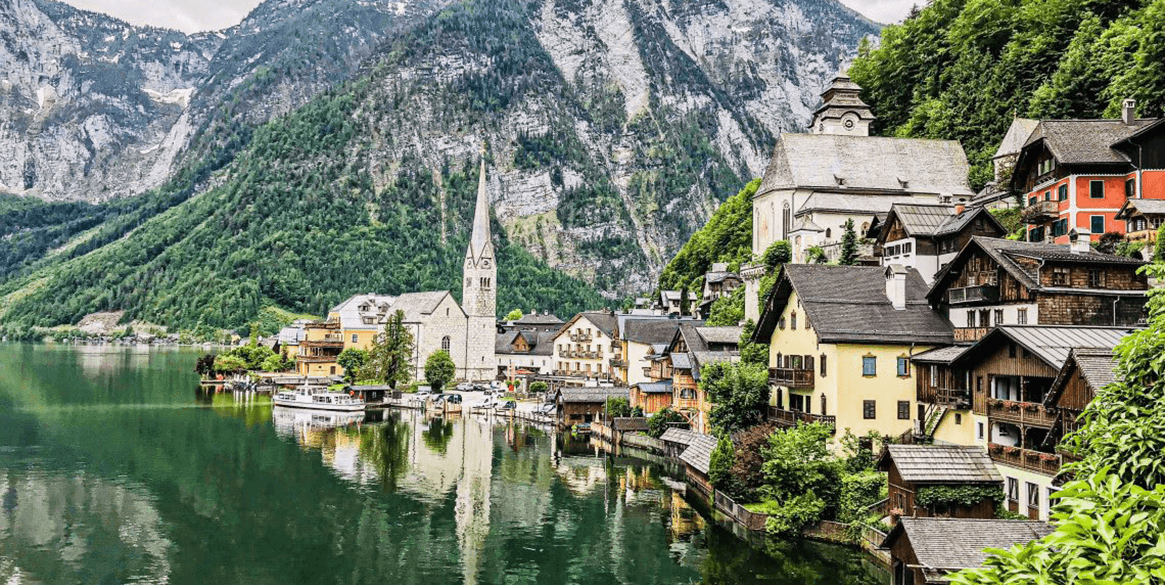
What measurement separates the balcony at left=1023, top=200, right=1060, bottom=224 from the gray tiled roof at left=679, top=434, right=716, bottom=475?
1970 cm

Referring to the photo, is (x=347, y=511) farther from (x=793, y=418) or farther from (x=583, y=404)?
(x=583, y=404)

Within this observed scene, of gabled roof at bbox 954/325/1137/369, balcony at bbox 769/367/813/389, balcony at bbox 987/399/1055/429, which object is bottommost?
balcony at bbox 987/399/1055/429

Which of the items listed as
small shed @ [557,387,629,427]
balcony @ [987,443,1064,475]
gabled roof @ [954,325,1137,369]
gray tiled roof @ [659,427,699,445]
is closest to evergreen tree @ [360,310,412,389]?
small shed @ [557,387,629,427]

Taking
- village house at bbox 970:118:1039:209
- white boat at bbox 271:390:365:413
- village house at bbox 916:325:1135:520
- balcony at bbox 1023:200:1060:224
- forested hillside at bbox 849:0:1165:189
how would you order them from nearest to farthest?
village house at bbox 916:325:1135:520, balcony at bbox 1023:200:1060:224, forested hillside at bbox 849:0:1165:189, village house at bbox 970:118:1039:209, white boat at bbox 271:390:365:413

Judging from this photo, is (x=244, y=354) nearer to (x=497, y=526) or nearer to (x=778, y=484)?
(x=497, y=526)

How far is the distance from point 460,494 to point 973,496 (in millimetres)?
25281

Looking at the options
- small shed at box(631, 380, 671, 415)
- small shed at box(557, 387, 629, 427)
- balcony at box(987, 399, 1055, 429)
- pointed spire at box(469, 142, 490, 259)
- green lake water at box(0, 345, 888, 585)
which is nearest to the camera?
balcony at box(987, 399, 1055, 429)

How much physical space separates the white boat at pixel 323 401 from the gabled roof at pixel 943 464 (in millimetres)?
61867

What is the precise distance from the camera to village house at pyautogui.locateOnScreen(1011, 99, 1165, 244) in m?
45.4

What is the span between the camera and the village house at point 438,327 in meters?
110

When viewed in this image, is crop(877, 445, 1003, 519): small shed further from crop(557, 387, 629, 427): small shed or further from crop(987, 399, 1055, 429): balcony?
crop(557, 387, 629, 427): small shed

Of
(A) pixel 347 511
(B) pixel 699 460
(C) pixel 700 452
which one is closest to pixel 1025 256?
(B) pixel 699 460

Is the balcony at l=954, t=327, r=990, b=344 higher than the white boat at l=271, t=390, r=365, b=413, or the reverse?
the balcony at l=954, t=327, r=990, b=344

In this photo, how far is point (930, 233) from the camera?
47.2m
